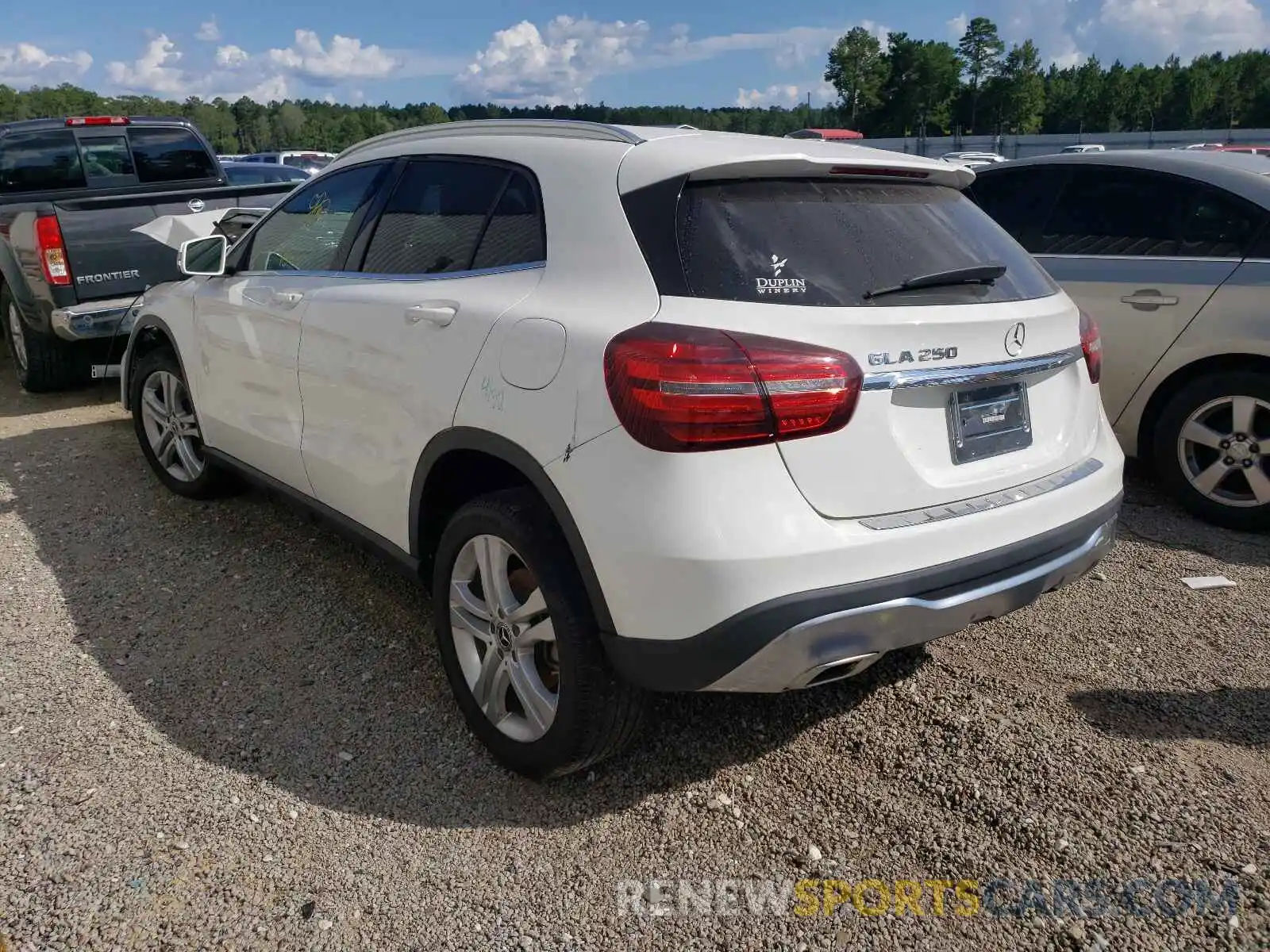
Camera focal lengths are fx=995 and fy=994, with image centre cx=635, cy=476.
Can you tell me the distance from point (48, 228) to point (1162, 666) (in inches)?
268

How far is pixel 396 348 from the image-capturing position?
308 centimetres

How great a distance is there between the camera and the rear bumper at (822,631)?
7.35 feet

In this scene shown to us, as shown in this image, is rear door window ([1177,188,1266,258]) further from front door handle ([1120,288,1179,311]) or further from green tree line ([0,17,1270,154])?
green tree line ([0,17,1270,154])

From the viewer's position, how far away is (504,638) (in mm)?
2803

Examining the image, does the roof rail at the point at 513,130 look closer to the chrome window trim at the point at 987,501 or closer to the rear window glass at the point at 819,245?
the rear window glass at the point at 819,245

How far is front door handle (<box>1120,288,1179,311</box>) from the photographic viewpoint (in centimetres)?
471

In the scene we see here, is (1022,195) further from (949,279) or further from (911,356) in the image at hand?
(911,356)

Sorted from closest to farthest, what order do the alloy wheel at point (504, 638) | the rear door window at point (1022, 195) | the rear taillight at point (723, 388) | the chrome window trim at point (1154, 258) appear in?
the rear taillight at point (723, 388) < the alloy wheel at point (504, 638) < the chrome window trim at point (1154, 258) < the rear door window at point (1022, 195)

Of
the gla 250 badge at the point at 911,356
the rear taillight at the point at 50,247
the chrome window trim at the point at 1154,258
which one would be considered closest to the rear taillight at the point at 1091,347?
the gla 250 badge at the point at 911,356

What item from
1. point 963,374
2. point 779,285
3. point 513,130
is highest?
point 513,130

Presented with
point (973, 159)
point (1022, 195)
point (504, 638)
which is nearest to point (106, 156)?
point (1022, 195)

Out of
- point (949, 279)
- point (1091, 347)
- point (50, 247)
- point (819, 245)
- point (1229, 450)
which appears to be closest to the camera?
point (819, 245)

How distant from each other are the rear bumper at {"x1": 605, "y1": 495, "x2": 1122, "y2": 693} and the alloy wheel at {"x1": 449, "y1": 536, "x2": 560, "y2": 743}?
1.24 feet

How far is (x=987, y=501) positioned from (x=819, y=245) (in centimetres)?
78
